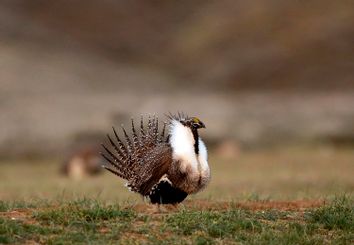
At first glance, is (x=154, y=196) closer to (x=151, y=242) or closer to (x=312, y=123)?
(x=151, y=242)

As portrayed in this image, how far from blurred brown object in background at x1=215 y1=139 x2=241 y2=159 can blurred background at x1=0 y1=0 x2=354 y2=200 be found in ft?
0.24

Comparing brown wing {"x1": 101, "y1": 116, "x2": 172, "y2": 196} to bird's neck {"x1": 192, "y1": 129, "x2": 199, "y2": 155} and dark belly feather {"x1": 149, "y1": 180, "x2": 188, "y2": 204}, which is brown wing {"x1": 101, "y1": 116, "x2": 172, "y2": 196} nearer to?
dark belly feather {"x1": 149, "y1": 180, "x2": 188, "y2": 204}

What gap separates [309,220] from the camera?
819 centimetres

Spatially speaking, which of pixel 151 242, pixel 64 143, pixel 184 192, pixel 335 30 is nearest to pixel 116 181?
pixel 64 143

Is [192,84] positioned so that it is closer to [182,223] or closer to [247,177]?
[247,177]

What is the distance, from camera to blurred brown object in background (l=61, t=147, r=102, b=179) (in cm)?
2188

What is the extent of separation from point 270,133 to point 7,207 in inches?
815

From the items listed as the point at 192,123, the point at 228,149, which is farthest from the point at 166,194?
the point at 228,149

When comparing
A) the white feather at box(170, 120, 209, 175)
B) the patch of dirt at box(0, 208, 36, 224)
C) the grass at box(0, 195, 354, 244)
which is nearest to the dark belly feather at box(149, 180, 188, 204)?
the white feather at box(170, 120, 209, 175)

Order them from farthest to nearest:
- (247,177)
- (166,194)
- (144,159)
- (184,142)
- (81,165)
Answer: (81,165)
(247,177)
(144,159)
(166,194)
(184,142)

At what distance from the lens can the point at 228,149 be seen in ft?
86.0

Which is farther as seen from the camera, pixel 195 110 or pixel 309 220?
pixel 195 110

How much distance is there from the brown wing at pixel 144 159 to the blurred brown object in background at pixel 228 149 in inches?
596

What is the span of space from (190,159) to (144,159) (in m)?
0.74
